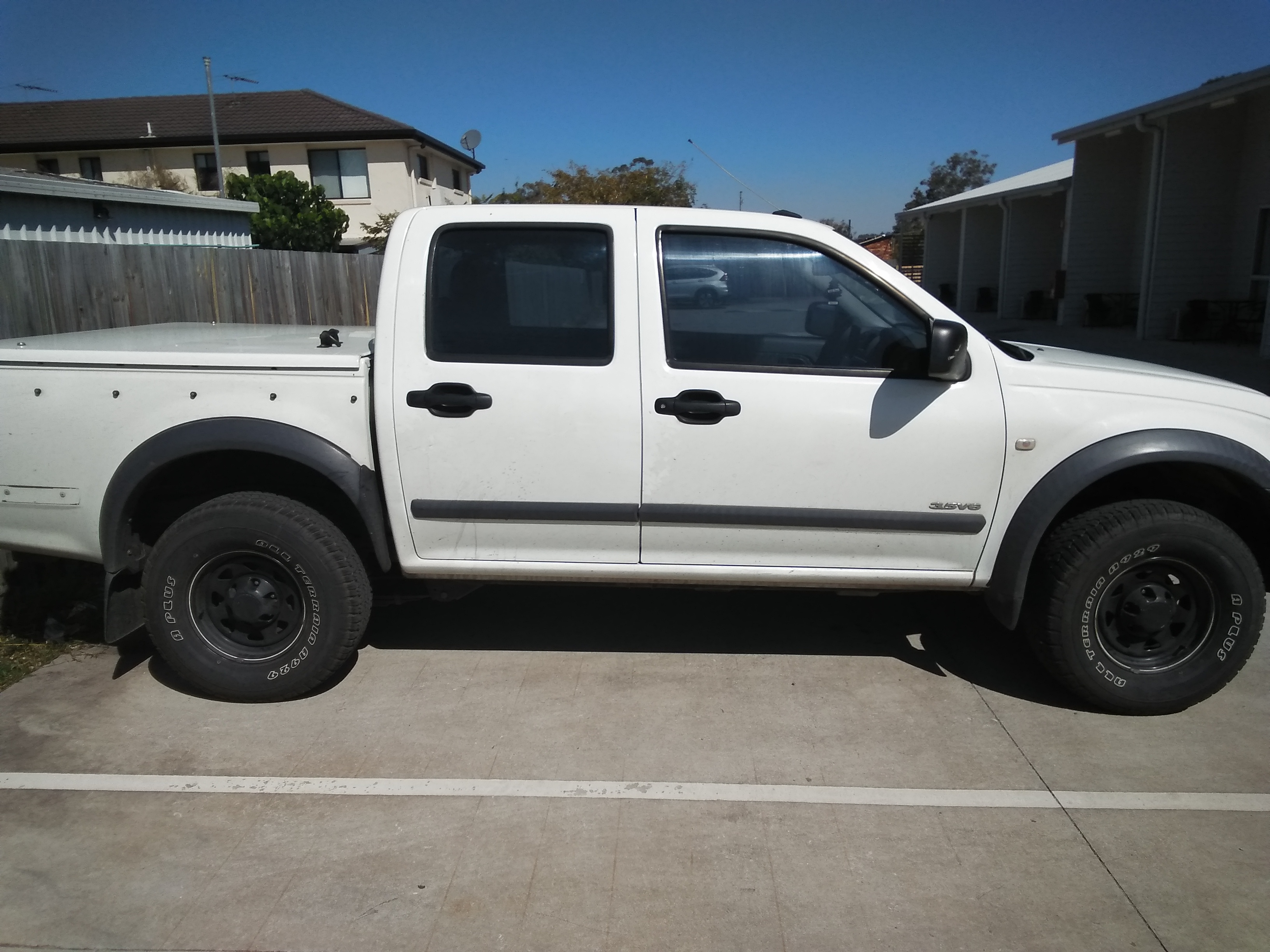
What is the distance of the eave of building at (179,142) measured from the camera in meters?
36.4

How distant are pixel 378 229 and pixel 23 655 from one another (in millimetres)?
31133

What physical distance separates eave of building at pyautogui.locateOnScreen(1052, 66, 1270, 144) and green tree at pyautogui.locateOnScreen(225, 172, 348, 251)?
912 inches

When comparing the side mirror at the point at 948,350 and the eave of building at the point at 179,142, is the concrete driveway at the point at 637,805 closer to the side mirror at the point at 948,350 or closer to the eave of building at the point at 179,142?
the side mirror at the point at 948,350

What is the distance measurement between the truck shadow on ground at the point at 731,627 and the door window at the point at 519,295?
158 cm

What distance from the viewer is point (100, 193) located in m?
11.1

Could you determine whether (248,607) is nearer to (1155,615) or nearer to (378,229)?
(1155,615)

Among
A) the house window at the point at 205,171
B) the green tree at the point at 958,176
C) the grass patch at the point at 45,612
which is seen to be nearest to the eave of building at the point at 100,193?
the grass patch at the point at 45,612

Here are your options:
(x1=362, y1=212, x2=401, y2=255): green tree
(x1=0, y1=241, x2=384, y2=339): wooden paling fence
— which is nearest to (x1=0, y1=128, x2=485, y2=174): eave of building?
(x1=362, y1=212, x2=401, y2=255): green tree

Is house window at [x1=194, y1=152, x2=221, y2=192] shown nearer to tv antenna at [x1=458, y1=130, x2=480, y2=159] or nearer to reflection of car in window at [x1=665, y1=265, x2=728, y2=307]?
tv antenna at [x1=458, y1=130, x2=480, y2=159]

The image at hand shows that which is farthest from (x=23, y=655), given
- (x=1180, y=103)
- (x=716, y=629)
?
(x=1180, y=103)

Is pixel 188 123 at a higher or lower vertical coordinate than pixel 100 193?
higher

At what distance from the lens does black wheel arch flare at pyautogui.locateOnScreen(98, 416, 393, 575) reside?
12.8ft

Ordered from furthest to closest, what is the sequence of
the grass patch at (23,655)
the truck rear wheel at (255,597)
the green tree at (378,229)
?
→ the green tree at (378,229), the grass patch at (23,655), the truck rear wheel at (255,597)

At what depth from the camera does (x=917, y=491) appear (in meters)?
3.88
